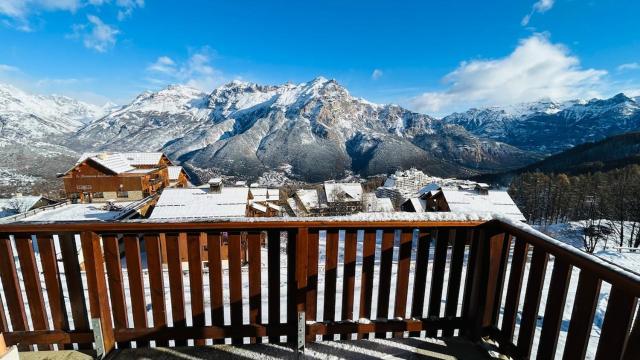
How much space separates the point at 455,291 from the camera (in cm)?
288

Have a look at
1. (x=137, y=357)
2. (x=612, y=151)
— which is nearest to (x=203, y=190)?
(x=137, y=357)

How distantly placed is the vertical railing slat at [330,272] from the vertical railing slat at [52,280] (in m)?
2.34

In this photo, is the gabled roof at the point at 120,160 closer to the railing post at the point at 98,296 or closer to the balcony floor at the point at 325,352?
the railing post at the point at 98,296

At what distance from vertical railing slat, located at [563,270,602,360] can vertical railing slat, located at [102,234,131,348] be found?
356cm

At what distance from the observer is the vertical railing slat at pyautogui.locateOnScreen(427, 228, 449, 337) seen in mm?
2695

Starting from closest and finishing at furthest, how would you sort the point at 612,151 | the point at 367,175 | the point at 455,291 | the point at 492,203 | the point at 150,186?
1. the point at 455,291
2. the point at 492,203
3. the point at 150,186
4. the point at 612,151
5. the point at 367,175

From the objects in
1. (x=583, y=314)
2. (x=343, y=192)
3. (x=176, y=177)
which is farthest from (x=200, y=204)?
(x=343, y=192)

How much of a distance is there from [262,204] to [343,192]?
22.7 m

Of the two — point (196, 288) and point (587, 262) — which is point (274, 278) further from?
point (587, 262)

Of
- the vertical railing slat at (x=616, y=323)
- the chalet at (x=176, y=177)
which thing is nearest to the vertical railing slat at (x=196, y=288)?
the vertical railing slat at (x=616, y=323)

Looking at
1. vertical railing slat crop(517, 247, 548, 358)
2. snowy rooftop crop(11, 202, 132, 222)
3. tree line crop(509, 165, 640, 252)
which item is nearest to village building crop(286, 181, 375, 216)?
snowy rooftop crop(11, 202, 132, 222)

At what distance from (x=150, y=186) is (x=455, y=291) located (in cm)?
2989

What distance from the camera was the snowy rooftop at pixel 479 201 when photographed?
19.3 m

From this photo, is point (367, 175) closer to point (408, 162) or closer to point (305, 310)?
point (408, 162)
